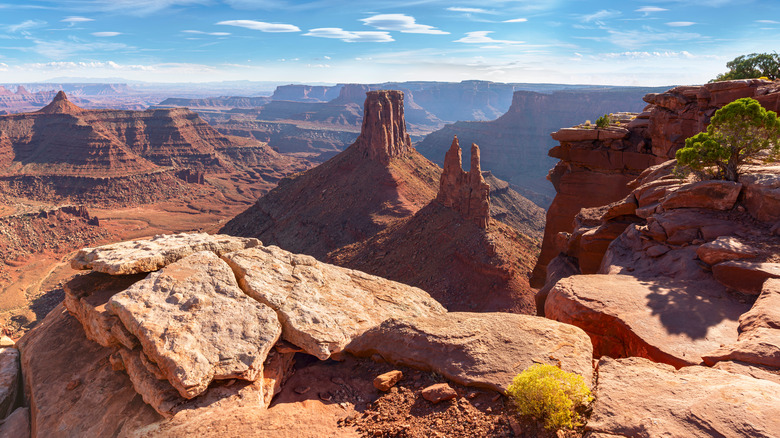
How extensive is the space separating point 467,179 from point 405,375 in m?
41.9

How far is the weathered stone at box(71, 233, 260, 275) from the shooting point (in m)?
10.4

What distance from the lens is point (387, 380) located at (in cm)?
878

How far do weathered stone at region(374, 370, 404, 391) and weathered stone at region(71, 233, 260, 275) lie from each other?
6496mm

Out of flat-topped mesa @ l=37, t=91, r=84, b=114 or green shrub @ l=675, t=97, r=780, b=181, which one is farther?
flat-topped mesa @ l=37, t=91, r=84, b=114

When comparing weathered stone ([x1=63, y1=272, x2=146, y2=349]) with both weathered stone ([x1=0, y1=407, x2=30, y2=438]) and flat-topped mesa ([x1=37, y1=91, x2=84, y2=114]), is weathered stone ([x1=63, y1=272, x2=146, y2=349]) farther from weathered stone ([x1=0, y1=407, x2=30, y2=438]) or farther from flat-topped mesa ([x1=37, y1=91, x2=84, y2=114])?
flat-topped mesa ([x1=37, y1=91, x2=84, y2=114])

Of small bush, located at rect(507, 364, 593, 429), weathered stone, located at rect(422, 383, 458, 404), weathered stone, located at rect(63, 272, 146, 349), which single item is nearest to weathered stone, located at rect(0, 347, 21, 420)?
weathered stone, located at rect(63, 272, 146, 349)

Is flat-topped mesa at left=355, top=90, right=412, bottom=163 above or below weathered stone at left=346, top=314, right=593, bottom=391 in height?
above

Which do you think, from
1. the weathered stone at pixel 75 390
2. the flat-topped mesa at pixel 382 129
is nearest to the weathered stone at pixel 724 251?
the weathered stone at pixel 75 390

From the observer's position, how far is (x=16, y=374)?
1130 centimetres

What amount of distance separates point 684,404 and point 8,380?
16.5m

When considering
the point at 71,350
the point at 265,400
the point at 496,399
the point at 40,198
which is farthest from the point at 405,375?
the point at 40,198

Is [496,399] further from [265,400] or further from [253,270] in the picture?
[253,270]

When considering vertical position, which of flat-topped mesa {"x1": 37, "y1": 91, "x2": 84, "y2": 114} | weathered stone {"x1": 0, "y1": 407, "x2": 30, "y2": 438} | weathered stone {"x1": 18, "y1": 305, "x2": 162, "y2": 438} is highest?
flat-topped mesa {"x1": 37, "y1": 91, "x2": 84, "y2": 114}

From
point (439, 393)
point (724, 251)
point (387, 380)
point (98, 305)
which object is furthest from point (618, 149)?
point (98, 305)
